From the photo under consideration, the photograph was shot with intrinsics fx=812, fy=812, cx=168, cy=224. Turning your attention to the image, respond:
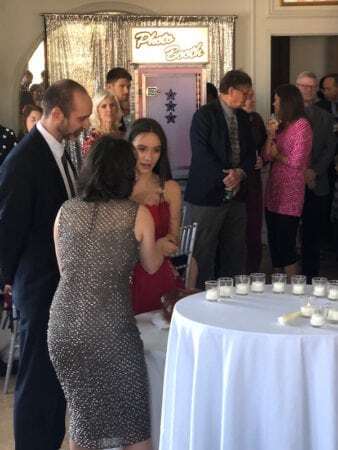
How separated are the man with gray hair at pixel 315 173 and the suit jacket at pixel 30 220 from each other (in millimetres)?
3164

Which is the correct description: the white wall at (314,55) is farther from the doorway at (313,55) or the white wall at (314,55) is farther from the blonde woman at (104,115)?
the blonde woman at (104,115)

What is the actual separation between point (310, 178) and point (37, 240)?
3.15 m

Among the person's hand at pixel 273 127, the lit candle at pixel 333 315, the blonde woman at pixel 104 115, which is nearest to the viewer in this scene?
the lit candle at pixel 333 315

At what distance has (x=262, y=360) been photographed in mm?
2459

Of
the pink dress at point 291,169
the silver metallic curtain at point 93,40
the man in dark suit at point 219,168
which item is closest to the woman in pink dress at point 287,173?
the pink dress at point 291,169

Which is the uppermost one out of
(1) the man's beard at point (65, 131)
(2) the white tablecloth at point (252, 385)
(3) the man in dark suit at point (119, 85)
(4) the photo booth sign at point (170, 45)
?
(4) the photo booth sign at point (170, 45)

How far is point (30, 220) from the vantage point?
2.98m

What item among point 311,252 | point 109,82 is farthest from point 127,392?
point 311,252

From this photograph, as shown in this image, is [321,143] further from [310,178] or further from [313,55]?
[313,55]

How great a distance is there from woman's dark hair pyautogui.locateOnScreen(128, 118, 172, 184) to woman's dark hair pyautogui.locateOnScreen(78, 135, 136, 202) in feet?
3.22

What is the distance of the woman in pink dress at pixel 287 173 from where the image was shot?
5.32m

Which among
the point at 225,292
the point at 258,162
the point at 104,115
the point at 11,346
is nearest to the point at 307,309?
the point at 225,292

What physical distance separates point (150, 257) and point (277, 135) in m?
3.06

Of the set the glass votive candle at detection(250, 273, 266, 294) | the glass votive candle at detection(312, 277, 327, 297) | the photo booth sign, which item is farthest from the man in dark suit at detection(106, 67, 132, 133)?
the glass votive candle at detection(312, 277, 327, 297)
